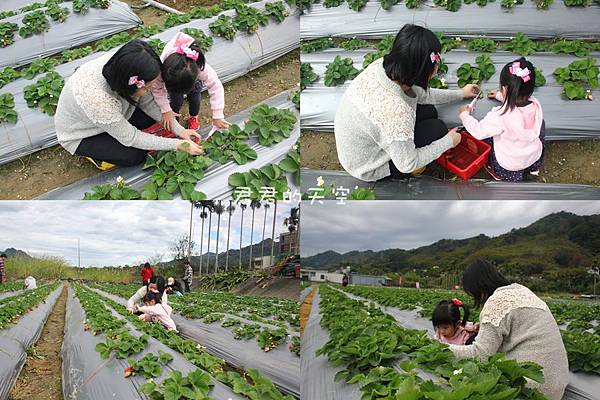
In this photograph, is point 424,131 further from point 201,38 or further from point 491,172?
point 201,38

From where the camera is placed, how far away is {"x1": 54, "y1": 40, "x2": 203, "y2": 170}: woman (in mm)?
2605

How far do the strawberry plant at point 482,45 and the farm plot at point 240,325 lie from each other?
2113mm

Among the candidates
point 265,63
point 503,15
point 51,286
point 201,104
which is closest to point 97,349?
point 51,286

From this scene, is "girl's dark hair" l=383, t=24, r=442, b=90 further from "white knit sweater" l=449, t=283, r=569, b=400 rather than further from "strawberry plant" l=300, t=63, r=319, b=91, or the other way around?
"white knit sweater" l=449, t=283, r=569, b=400

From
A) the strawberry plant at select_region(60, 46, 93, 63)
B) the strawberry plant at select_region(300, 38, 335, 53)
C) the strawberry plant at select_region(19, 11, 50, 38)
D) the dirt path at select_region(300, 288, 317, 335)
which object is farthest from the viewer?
the strawberry plant at select_region(19, 11, 50, 38)

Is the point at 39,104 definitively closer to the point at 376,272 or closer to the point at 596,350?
the point at 376,272

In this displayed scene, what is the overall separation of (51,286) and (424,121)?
90.9 inches

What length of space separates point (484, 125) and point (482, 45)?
2.79 feet

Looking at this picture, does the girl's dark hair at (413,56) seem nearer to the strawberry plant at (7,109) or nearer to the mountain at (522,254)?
the mountain at (522,254)

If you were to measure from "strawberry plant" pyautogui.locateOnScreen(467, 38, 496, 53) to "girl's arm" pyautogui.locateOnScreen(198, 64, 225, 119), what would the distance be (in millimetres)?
1713

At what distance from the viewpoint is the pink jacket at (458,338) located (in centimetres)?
250

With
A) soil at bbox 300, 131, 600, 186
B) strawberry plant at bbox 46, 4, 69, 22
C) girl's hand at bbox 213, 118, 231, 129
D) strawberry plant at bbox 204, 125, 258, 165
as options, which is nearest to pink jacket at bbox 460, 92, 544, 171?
soil at bbox 300, 131, 600, 186

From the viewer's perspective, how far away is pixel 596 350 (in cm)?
247

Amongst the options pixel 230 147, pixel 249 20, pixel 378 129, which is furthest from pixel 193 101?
pixel 378 129
